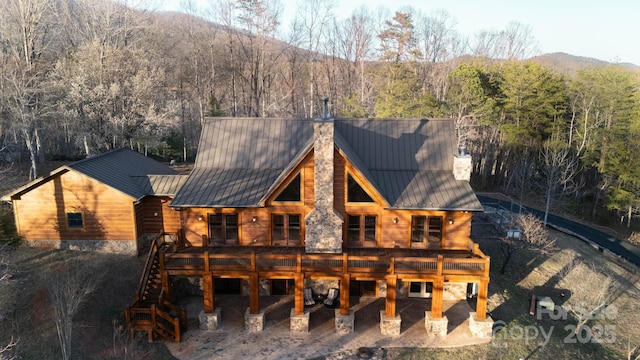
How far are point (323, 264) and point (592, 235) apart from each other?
1196 inches

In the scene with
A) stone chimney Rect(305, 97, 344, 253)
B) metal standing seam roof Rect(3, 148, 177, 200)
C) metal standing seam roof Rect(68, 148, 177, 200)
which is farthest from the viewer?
metal standing seam roof Rect(68, 148, 177, 200)

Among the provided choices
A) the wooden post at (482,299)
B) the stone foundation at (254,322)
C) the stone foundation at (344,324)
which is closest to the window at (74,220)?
the stone foundation at (254,322)

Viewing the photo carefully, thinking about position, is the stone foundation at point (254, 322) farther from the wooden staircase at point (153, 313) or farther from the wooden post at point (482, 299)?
the wooden post at point (482, 299)

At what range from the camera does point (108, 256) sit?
19.1m

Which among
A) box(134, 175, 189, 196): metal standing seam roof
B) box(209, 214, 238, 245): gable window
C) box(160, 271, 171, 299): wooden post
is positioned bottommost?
box(160, 271, 171, 299): wooden post

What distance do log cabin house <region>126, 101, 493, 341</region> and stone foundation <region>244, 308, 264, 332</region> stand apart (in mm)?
48

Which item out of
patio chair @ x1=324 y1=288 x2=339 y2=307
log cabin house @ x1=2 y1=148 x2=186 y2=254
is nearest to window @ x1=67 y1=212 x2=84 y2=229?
log cabin house @ x1=2 y1=148 x2=186 y2=254

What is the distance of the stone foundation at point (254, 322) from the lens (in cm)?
1655

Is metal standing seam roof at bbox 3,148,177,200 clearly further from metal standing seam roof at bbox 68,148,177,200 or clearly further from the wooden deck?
the wooden deck

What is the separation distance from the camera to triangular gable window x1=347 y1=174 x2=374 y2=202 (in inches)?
701

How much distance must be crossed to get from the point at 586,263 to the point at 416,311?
13708 mm

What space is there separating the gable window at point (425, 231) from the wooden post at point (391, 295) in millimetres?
2730

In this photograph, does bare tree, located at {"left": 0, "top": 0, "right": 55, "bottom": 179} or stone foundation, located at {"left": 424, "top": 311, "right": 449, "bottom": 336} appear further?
bare tree, located at {"left": 0, "top": 0, "right": 55, "bottom": 179}

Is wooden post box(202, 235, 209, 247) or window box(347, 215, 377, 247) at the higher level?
window box(347, 215, 377, 247)
